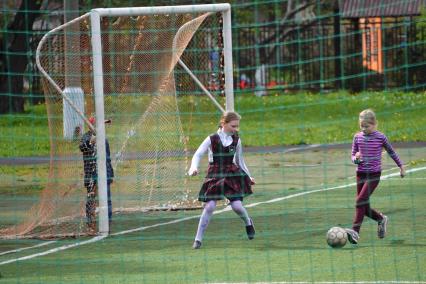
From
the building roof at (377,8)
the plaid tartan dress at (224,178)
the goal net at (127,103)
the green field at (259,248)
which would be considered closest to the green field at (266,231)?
the green field at (259,248)

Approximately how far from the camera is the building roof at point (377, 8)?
2886 cm

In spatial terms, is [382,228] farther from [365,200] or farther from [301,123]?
[301,123]

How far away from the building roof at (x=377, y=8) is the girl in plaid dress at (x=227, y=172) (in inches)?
632

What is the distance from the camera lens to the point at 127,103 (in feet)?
45.4

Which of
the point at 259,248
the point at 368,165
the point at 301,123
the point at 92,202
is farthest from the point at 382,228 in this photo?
the point at 301,123

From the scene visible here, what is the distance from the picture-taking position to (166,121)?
1424 centimetres

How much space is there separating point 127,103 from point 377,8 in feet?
59.7

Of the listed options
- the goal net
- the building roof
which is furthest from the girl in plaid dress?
the building roof

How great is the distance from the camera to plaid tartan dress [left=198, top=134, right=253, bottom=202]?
1155 cm

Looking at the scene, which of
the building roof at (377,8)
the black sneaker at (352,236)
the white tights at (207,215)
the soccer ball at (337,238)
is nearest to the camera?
the soccer ball at (337,238)

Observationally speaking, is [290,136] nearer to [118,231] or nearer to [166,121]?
[166,121]

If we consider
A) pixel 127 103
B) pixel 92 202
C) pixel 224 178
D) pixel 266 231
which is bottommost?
pixel 266 231

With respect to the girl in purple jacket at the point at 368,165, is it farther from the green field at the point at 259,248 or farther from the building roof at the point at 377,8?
the building roof at the point at 377,8

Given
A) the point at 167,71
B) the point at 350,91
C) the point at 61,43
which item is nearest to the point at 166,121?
the point at 167,71
